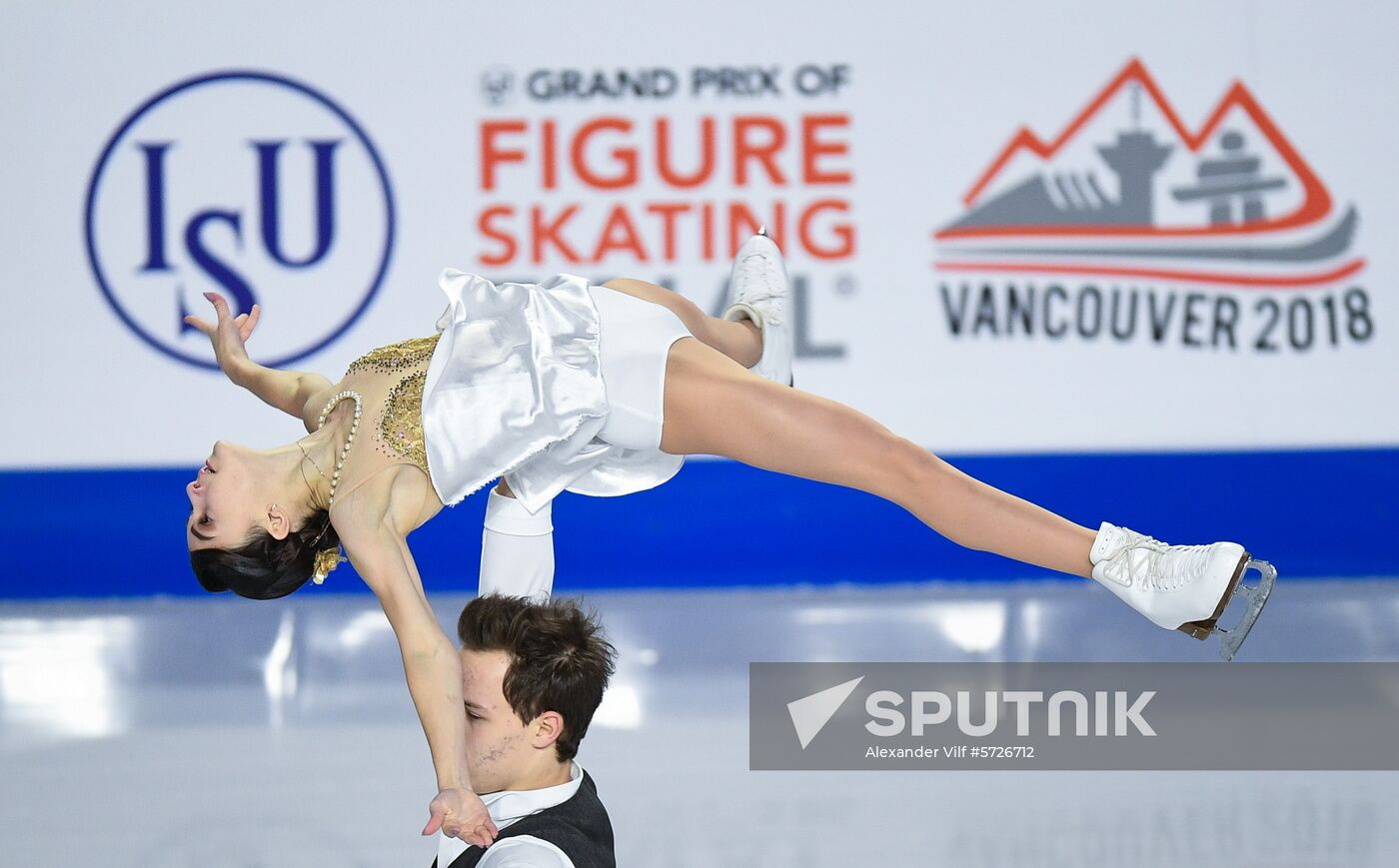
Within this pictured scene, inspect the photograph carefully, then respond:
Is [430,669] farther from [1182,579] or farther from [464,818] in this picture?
[1182,579]

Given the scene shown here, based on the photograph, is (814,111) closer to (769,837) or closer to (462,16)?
(462,16)

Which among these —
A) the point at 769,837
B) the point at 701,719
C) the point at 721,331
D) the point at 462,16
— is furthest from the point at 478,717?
the point at 462,16

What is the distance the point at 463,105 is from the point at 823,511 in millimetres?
1736

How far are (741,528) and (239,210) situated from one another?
6.27ft

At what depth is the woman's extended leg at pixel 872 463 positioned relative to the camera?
2482 mm

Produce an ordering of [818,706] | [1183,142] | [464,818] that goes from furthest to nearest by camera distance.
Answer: [1183,142], [818,706], [464,818]

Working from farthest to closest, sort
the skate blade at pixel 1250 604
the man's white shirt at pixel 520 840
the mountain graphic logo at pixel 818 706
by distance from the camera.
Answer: the mountain graphic logo at pixel 818 706 < the skate blade at pixel 1250 604 < the man's white shirt at pixel 520 840

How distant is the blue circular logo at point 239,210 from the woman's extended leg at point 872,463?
2692 mm

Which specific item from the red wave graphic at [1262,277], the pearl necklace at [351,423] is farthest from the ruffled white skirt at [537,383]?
the red wave graphic at [1262,277]

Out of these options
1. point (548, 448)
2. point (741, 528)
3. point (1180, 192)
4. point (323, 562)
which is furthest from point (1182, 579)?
point (1180, 192)

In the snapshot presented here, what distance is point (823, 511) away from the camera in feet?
16.4

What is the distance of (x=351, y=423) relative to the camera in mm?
2566

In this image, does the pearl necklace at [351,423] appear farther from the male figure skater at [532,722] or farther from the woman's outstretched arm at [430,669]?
the male figure skater at [532,722]

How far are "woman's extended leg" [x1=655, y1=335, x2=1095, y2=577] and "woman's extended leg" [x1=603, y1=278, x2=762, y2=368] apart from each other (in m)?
0.35
